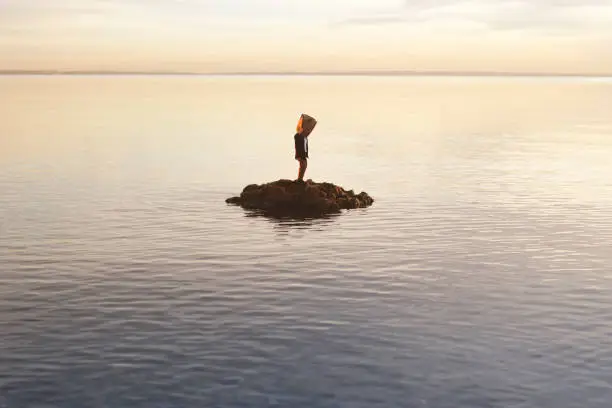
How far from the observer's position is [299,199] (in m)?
50.0

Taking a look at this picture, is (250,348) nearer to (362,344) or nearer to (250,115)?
(362,344)

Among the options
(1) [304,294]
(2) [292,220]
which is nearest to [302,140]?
(2) [292,220]

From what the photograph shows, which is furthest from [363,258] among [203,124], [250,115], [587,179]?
[250,115]

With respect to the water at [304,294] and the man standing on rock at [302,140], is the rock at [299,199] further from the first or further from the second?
the water at [304,294]

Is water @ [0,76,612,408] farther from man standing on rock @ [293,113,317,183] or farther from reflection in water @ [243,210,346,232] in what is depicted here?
man standing on rock @ [293,113,317,183]

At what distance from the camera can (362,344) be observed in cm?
2528

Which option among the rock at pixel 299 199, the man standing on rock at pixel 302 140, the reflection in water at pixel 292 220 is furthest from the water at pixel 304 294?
the man standing on rock at pixel 302 140

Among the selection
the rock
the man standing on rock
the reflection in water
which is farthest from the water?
the man standing on rock

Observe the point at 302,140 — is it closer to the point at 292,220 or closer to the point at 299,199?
the point at 299,199

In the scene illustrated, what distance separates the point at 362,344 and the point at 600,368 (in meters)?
6.18

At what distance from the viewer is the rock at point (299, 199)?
49.6 metres

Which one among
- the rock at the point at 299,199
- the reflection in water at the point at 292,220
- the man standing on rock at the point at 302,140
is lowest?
the reflection in water at the point at 292,220

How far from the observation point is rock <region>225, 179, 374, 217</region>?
4959cm

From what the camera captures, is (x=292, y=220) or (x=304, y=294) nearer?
(x=304, y=294)
